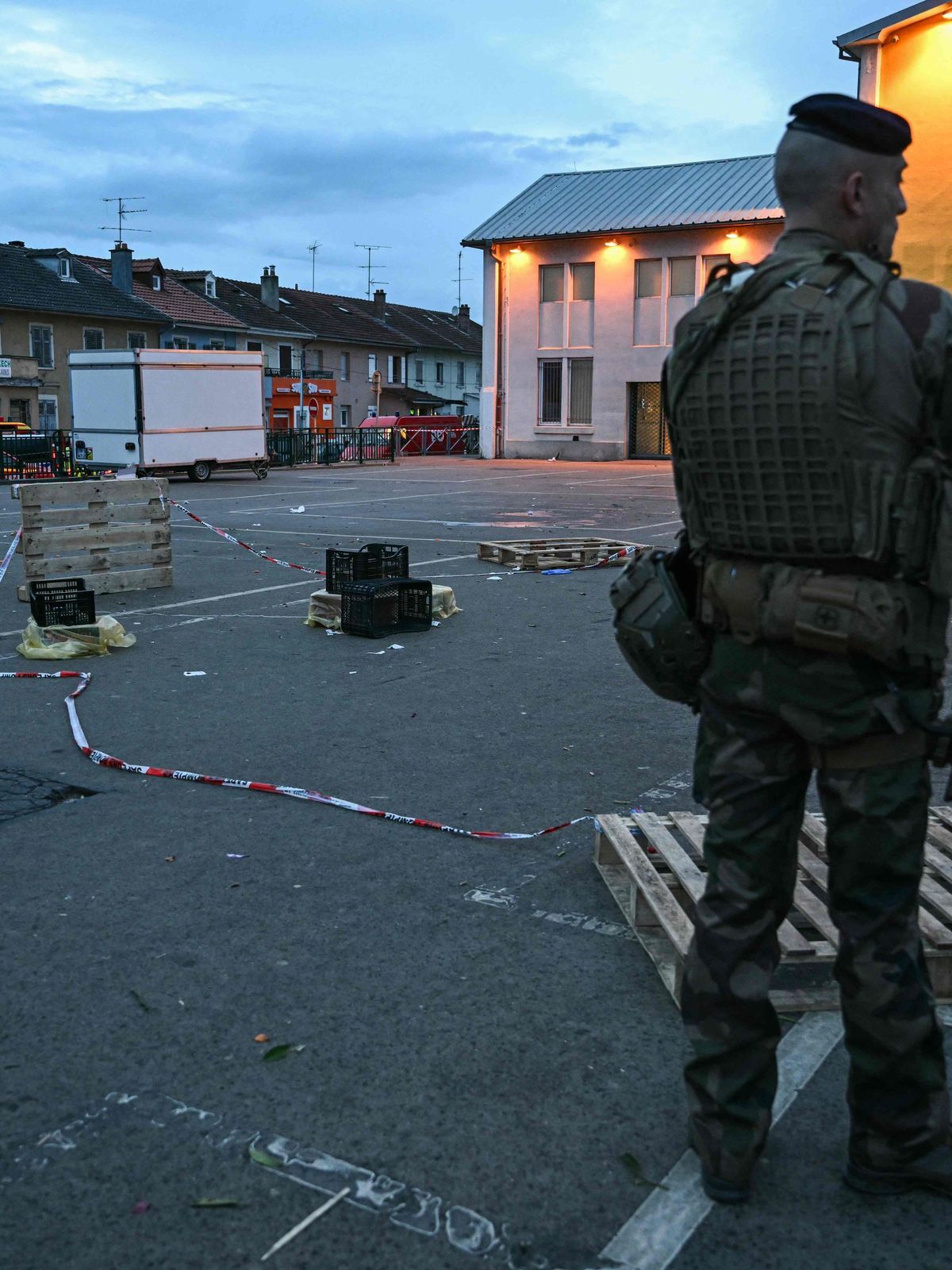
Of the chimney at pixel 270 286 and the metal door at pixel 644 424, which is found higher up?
the chimney at pixel 270 286

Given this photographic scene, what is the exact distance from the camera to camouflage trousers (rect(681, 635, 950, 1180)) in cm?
262

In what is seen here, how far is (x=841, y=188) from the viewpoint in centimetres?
261

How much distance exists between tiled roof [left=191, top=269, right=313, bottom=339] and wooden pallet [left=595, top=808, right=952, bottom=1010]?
6395cm

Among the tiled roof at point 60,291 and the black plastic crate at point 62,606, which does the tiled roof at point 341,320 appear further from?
the black plastic crate at point 62,606

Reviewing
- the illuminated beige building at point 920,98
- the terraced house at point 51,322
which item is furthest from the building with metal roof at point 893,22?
the terraced house at point 51,322

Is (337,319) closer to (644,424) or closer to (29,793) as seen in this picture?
(644,424)

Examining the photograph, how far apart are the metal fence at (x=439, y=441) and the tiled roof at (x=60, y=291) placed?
49.2 feet

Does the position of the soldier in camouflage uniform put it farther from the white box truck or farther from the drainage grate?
the white box truck

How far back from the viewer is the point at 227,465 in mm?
33219

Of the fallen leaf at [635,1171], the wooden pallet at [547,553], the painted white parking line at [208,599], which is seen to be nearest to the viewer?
the fallen leaf at [635,1171]

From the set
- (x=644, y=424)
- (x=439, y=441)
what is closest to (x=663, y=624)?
(x=644, y=424)

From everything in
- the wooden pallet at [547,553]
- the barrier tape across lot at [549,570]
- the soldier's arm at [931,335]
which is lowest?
the barrier tape across lot at [549,570]

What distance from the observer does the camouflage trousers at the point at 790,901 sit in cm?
262

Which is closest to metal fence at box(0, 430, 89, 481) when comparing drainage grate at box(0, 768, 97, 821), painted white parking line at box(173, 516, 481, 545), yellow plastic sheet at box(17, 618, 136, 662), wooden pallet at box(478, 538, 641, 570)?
painted white parking line at box(173, 516, 481, 545)
